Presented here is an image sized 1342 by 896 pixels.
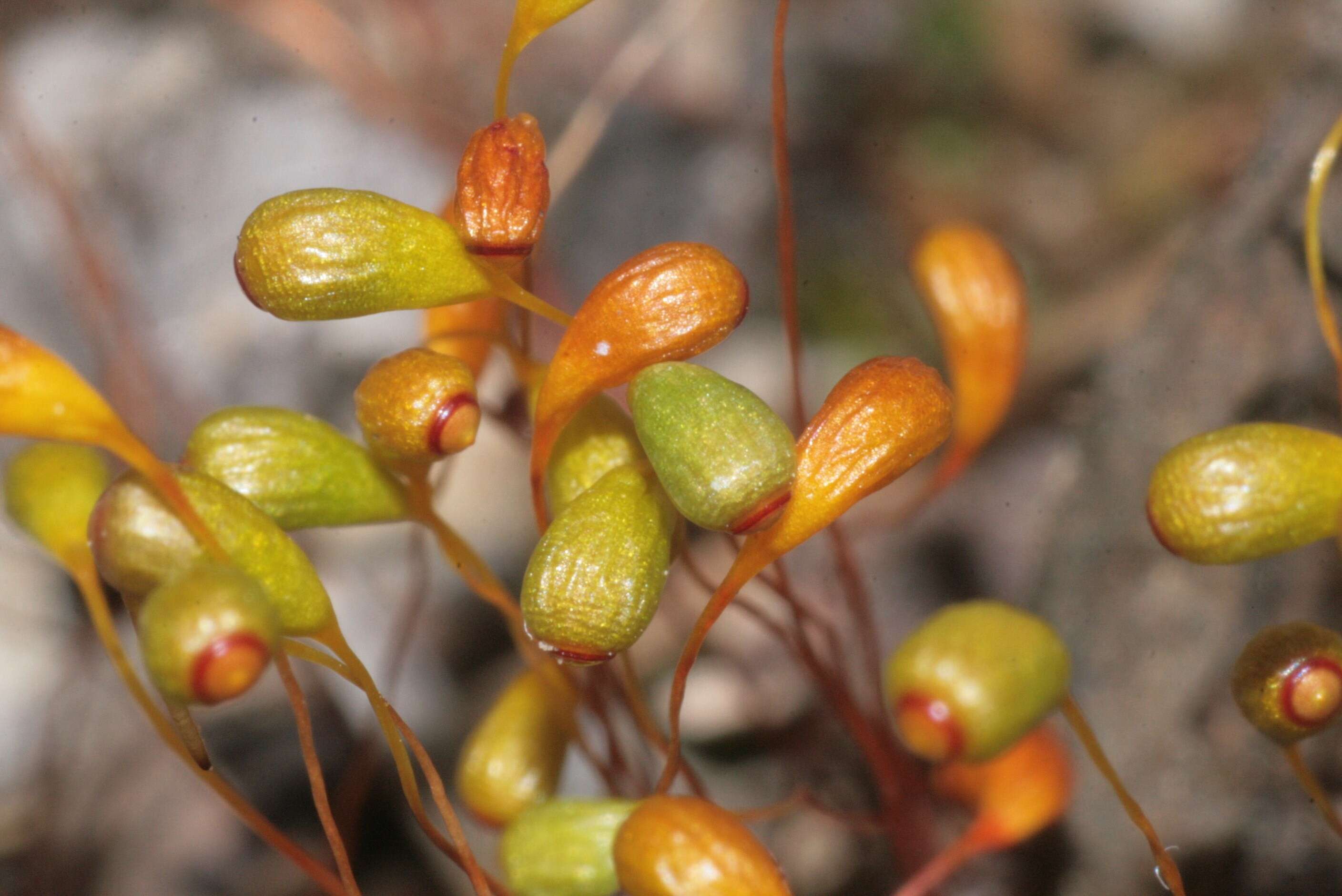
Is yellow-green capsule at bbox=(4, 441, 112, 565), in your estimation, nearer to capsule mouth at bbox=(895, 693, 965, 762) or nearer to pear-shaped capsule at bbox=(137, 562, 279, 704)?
pear-shaped capsule at bbox=(137, 562, 279, 704)

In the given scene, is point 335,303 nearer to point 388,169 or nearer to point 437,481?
point 437,481

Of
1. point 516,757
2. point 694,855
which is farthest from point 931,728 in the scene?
point 516,757

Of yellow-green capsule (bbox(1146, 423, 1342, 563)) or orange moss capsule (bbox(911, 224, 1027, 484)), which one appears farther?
orange moss capsule (bbox(911, 224, 1027, 484))

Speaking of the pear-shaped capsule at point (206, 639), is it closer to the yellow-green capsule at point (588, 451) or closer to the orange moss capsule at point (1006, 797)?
the yellow-green capsule at point (588, 451)

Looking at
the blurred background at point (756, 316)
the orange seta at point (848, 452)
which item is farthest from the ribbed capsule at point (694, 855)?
the blurred background at point (756, 316)

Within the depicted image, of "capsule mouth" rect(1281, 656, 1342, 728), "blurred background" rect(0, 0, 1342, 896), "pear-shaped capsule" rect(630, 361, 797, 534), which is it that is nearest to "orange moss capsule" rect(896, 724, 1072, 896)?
"blurred background" rect(0, 0, 1342, 896)

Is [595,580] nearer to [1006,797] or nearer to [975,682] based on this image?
[975,682]
